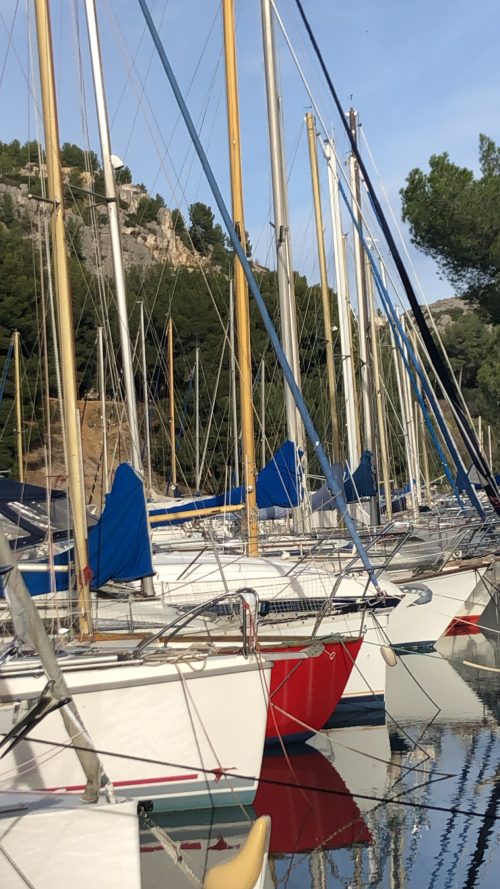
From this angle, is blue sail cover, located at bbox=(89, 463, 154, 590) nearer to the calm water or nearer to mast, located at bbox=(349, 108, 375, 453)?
the calm water

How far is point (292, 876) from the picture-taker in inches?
263

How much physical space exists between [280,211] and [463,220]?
10568mm

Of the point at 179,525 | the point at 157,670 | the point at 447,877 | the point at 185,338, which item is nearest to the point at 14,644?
the point at 157,670

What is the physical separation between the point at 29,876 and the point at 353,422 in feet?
47.6

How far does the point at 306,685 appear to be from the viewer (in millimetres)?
8891

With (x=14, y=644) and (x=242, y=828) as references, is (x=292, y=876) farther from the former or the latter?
(x=14, y=644)

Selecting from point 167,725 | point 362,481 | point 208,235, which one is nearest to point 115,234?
point 167,725

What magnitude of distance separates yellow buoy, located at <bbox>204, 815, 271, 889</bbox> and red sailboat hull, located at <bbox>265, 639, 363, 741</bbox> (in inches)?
141

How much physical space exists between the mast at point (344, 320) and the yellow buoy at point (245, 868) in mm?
13086

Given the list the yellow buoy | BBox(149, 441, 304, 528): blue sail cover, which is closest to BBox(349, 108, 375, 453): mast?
BBox(149, 441, 304, 528): blue sail cover

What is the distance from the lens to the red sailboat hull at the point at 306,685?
28.3 feet

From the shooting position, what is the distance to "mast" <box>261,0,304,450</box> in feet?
45.1

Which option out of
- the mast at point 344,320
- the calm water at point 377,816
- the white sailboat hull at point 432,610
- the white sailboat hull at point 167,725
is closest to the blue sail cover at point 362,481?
the white sailboat hull at point 432,610

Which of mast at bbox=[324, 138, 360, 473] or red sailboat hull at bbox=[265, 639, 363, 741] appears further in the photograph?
mast at bbox=[324, 138, 360, 473]
